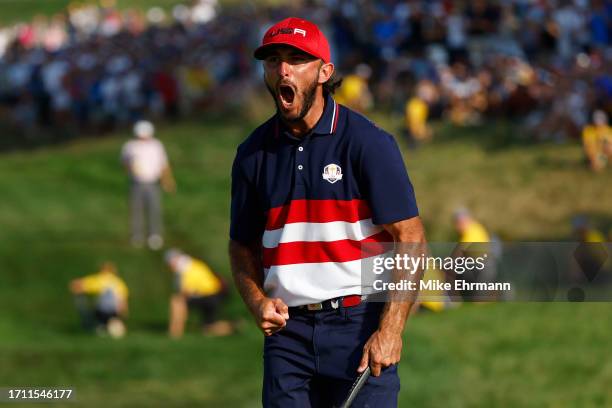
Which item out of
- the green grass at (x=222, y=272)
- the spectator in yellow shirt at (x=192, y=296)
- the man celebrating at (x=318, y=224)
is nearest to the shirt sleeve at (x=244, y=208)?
the man celebrating at (x=318, y=224)

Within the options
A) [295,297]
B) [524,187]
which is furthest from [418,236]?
[524,187]

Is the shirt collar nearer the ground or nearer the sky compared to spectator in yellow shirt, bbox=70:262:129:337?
nearer the ground

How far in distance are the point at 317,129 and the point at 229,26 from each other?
30070mm

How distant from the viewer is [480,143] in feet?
79.4

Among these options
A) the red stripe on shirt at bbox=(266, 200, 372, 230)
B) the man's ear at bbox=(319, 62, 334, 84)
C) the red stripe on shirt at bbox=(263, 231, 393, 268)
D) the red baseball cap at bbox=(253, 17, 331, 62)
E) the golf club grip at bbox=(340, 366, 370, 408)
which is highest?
the red baseball cap at bbox=(253, 17, 331, 62)

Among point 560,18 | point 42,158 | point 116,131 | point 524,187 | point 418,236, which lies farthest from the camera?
point 116,131

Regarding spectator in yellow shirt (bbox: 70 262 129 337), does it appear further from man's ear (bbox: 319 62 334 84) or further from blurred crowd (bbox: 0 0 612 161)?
man's ear (bbox: 319 62 334 84)

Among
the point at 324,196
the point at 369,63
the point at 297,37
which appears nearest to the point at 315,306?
the point at 324,196

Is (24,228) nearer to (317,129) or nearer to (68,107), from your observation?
(68,107)

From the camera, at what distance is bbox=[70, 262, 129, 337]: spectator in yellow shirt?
61.9 feet

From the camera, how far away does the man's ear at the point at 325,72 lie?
5.22 meters

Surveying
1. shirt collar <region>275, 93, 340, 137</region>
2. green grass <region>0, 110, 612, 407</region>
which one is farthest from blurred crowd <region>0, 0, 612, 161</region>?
shirt collar <region>275, 93, 340, 137</region>

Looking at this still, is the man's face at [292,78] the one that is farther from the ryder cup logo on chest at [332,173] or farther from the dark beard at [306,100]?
the ryder cup logo on chest at [332,173]

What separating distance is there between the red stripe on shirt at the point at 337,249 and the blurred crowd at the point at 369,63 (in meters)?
16.4
